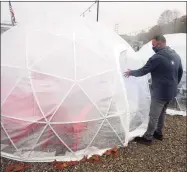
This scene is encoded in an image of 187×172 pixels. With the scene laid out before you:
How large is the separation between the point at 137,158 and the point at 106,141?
0.70 m

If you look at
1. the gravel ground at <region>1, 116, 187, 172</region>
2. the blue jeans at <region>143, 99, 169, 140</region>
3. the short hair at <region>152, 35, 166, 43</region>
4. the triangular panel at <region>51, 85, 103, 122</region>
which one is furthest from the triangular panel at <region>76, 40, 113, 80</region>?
the gravel ground at <region>1, 116, 187, 172</region>

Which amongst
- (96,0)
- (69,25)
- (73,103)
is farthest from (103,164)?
(96,0)

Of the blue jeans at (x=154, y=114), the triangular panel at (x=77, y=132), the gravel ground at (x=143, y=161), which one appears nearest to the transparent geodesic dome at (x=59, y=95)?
the triangular panel at (x=77, y=132)

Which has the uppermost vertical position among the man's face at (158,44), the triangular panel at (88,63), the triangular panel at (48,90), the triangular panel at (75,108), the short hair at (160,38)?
the short hair at (160,38)

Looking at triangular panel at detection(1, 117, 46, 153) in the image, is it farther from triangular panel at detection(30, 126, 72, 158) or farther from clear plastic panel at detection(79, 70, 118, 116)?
clear plastic panel at detection(79, 70, 118, 116)

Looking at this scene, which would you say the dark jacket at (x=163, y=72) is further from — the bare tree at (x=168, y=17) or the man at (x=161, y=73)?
the bare tree at (x=168, y=17)

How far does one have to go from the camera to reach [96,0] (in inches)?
603

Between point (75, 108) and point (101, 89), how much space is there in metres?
0.68

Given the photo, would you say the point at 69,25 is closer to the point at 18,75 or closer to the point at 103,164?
the point at 18,75

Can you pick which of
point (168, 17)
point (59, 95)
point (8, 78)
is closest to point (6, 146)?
point (8, 78)

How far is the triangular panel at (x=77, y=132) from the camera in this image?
5.29 metres

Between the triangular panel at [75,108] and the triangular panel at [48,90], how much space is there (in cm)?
11

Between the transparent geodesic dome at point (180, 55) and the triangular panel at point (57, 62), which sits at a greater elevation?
the triangular panel at point (57, 62)

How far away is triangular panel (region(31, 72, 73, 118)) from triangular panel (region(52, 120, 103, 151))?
0.38 metres
